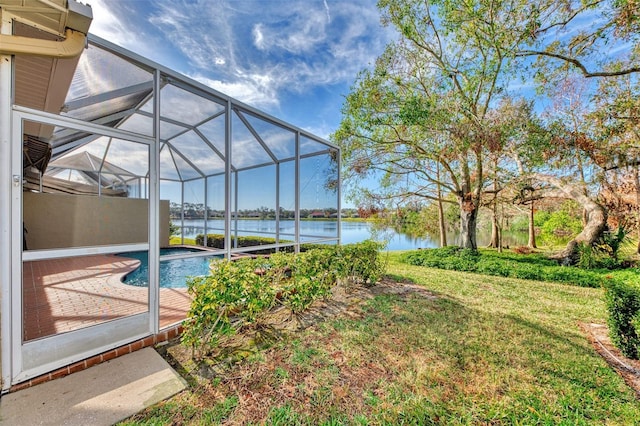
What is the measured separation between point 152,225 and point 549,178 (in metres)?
12.2

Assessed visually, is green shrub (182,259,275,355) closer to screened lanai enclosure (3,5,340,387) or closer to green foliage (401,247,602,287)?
screened lanai enclosure (3,5,340,387)

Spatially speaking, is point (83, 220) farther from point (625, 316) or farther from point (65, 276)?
point (625, 316)

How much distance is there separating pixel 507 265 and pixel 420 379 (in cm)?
716

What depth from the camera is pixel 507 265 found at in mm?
7848

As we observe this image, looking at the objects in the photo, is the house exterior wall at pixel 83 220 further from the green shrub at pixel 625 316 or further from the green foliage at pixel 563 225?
the green foliage at pixel 563 225

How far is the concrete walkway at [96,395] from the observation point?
6.35 ft

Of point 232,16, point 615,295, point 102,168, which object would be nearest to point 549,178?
point 615,295

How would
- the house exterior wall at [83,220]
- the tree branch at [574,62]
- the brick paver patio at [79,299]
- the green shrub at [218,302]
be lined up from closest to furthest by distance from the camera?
the green shrub at [218,302]
the brick paver patio at [79,299]
the house exterior wall at [83,220]
the tree branch at [574,62]

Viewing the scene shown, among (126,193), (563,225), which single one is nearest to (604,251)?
(563,225)

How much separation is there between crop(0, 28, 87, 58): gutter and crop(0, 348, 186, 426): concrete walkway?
297cm

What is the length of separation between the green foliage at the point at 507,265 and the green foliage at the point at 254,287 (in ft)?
15.8

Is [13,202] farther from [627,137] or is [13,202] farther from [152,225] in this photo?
→ [627,137]

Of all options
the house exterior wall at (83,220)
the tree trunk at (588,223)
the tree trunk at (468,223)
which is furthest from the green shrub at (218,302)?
A: the tree trunk at (588,223)

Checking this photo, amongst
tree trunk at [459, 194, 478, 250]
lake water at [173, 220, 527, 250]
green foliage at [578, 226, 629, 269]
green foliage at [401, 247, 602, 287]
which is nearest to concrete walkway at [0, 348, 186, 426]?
lake water at [173, 220, 527, 250]
